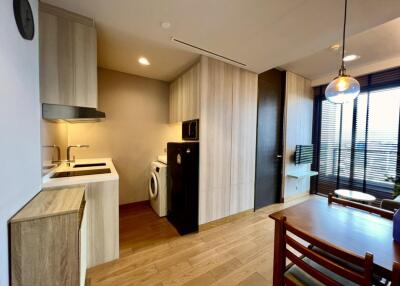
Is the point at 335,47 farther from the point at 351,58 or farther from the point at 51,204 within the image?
the point at 51,204

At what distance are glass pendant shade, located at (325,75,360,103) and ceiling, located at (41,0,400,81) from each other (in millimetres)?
656

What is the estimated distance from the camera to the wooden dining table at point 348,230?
3.12 ft

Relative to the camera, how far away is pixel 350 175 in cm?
370

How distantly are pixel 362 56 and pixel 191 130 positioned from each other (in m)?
3.33

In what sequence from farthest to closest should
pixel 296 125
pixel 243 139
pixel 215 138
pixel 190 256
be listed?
pixel 296 125 → pixel 243 139 → pixel 215 138 → pixel 190 256

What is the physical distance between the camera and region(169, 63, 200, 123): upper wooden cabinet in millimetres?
2626

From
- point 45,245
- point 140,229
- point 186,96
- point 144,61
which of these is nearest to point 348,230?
point 45,245

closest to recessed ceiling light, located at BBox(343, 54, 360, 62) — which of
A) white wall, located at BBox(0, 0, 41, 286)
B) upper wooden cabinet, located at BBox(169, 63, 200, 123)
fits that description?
upper wooden cabinet, located at BBox(169, 63, 200, 123)

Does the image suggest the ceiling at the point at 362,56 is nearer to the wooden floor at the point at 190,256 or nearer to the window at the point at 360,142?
the window at the point at 360,142

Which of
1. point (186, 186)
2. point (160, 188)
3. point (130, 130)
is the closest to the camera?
point (186, 186)

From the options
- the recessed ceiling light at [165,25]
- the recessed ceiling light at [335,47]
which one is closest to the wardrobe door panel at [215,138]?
the recessed ceiling light at [165,25]

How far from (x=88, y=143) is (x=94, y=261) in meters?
2.05

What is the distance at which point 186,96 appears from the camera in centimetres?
297

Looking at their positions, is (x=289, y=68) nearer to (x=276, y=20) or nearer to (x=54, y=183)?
(x=276, y=20)
